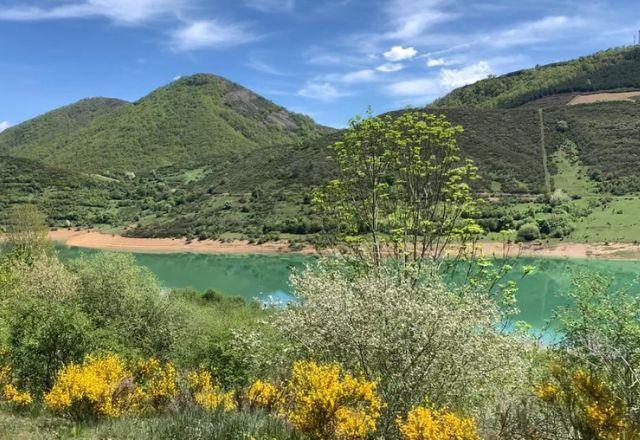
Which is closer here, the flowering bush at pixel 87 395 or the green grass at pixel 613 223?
the flowering bush at pixel 87 395

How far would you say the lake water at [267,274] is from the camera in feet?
178

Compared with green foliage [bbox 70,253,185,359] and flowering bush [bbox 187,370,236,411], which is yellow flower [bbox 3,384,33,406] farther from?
green foliage [bbox 70,253,185,359]

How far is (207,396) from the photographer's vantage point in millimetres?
13164

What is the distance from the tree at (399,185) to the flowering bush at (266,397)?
6.09 m

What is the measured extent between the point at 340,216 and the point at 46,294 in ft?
52.5

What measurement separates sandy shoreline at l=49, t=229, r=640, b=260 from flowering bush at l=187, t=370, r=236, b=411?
57958 millimetres

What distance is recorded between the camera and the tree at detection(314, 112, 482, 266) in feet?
58.2

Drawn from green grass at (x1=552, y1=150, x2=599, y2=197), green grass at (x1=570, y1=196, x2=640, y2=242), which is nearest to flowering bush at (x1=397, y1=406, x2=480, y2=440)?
green grass at (x1=570, y1=196, x2=640, y2=242)

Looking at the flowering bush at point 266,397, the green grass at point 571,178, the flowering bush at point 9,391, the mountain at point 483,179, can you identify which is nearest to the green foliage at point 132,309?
the flowering bush at point 9,391

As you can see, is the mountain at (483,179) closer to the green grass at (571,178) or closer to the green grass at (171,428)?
the green grass at (571,178)

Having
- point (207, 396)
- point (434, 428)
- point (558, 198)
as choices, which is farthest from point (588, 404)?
point (558, 198)

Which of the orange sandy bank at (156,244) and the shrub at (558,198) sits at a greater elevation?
the shrub at (558,198)

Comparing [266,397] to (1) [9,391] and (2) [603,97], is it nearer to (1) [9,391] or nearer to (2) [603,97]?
(1) [9,391]

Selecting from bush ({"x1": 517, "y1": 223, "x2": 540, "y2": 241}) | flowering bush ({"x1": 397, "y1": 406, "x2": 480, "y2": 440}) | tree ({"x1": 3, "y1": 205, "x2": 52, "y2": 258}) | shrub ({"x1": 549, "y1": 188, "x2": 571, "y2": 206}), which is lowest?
bush ({"x1": 517, "y1": 223, "x2": 540, "y2": 241})
